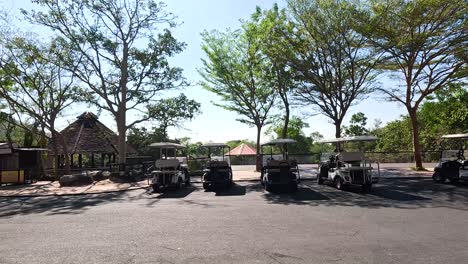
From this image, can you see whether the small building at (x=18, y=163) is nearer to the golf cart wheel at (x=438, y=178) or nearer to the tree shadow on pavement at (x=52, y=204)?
the tree shadow on pavement at (x=52, y=204)

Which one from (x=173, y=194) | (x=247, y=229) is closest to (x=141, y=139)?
(x=173, y=194)

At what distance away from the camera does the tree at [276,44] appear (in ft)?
87.7

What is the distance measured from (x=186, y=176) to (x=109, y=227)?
12035 millimetres

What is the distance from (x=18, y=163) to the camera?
27297 millimetres

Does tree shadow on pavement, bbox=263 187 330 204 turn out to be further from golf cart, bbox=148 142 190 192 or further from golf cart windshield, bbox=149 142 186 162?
golf cart windshield, bbox=149 142 186 162

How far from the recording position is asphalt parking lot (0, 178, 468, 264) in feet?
23.5

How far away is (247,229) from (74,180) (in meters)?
16.8

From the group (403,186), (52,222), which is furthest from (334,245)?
(403,186)

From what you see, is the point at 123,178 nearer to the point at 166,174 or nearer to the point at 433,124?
the point at 166,174

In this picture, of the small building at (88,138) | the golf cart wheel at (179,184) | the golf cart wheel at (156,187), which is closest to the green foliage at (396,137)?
the small building at (88,138)

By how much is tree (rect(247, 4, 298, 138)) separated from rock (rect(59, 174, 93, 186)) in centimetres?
1374

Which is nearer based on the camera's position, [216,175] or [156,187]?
[156,187]

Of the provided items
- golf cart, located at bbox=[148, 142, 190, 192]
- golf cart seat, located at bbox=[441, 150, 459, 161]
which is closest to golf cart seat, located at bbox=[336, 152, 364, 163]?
golf cart seat, located at bbox=[441, 150, 459, 161]

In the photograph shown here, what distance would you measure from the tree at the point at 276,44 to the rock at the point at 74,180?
45.1 feet
